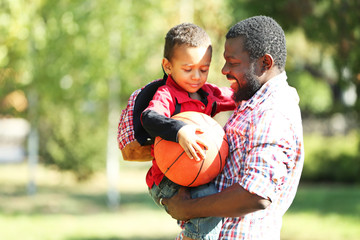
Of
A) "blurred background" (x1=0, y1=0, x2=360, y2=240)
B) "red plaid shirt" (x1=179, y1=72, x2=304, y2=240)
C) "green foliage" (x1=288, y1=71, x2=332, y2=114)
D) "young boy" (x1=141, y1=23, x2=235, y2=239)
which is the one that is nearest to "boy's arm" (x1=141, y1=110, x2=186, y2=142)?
"young boy" (x1=141, y1=23, x2=235, y2=239)

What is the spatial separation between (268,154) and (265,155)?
15 millimetres

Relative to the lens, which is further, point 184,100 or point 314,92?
point 314,92

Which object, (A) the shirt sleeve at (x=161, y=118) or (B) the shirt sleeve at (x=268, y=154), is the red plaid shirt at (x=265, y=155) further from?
(A) the shirt sleeve at (x=161, y=118)

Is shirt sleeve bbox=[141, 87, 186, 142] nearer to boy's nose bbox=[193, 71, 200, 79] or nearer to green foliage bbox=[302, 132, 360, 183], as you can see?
boy's nose bbox=[193, 71, 200, 79]

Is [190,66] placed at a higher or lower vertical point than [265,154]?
higher

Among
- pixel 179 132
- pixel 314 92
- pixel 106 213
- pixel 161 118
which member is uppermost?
pixel 314 92

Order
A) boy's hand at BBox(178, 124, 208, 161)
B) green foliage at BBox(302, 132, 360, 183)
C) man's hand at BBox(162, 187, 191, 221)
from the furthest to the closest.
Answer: green foliage at BBox(302, 132, 360, 183) → man's hand at BBox(162, 187, 191, 221) → boy's hand at BBox(178, 124, 208, 161)

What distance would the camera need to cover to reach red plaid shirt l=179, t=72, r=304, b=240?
2.48 m

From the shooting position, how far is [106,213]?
48.2 ft

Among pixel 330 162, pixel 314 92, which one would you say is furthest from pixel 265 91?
pixel 314 92

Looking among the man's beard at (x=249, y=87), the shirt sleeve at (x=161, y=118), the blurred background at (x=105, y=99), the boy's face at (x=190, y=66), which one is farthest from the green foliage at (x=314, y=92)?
the man's beard at (x=249, y=87)

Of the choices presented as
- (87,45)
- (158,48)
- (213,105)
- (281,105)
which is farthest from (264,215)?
(158,48)

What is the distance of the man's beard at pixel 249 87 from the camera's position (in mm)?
2736

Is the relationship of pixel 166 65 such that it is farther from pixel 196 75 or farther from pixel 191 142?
pixel 191 142
